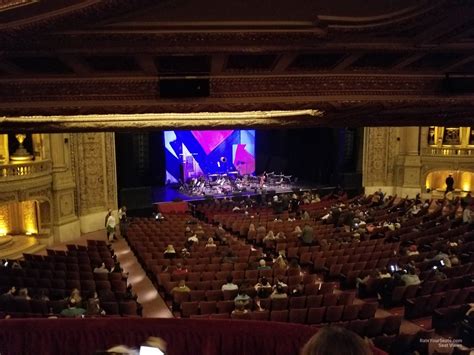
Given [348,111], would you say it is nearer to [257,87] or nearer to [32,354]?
[257,87]

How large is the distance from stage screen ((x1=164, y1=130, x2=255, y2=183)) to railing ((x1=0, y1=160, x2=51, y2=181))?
8.90 metres

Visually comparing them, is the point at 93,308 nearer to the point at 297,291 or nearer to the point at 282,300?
the point at 282,300

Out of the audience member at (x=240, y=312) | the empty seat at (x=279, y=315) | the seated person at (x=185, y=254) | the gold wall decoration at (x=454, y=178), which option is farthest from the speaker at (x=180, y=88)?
the gold wall decoration at (x=454, y=178)

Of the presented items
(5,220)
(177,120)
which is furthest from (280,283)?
(5,220)

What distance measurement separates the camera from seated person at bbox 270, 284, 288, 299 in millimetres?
8227

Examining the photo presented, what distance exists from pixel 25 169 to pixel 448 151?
18.7 meters

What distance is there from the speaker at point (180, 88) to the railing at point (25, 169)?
11.6 meters

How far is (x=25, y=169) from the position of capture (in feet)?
47.8

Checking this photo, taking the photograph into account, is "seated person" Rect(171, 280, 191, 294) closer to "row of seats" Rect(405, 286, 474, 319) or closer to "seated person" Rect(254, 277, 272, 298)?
"seated person" Rect(254, 277, 272, 298)

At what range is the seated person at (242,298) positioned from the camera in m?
7.77

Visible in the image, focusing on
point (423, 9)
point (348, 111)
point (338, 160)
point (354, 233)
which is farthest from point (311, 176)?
point (423, 9)

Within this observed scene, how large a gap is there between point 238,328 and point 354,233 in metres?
10.0

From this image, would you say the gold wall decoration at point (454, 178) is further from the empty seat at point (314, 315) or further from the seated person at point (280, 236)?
the empty seat at point (314, 315)

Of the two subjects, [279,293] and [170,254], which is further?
[170,254]
